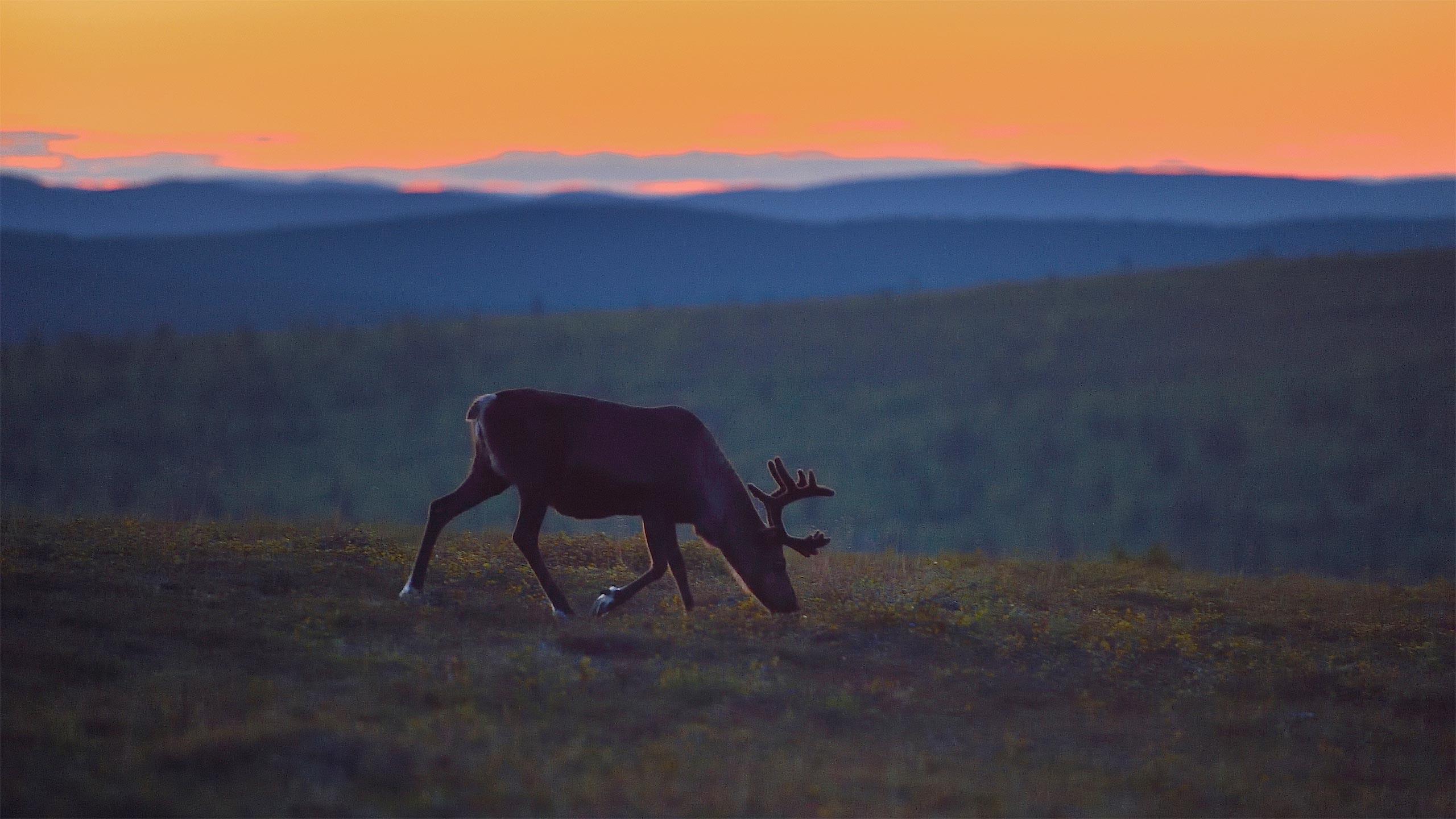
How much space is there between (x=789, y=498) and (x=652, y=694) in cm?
352

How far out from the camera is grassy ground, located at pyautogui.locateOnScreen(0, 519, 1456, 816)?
23.7 ft

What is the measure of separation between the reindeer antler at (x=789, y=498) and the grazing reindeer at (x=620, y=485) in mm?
19

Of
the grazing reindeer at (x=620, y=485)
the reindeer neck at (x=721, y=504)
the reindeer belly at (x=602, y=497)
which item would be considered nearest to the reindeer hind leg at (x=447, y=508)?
the grazing reindeer at (x=620, y=485)

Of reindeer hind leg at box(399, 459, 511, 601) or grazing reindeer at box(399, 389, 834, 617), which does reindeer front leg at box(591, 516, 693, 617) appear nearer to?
grazing reindeer at box(399, 389, 834, 617)

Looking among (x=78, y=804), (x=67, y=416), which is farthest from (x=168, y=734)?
(x=67, y=416)

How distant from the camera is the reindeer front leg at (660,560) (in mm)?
11398

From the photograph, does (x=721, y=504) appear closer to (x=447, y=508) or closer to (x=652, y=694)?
(x=447, y=508)

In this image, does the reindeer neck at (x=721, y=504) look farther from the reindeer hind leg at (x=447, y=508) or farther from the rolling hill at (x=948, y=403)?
the rolling hill at (x=948, y=403)

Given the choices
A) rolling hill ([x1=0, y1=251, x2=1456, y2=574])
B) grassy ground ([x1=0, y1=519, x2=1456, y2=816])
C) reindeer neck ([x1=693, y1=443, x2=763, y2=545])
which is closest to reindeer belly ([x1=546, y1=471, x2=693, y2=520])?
reindeer neck ([x1=693, y1=443, x2=763, y2=545])

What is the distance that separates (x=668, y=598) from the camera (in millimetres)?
12320

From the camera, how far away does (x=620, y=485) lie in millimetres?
11453

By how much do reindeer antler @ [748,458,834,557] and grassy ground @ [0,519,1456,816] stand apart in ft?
2.04

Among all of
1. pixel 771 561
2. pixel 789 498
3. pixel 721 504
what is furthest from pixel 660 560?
pixel 789 498

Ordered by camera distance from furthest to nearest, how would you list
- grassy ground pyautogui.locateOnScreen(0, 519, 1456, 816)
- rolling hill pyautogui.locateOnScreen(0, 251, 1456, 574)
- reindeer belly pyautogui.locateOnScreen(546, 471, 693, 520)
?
rolling hill pyautogui.locateOnScreen(0, 251, 1456, 574)
reindeer belly pyautogui.locateOnScreen(546, 471, 693, 520)
grassy ground pyautogui.locateOnScreen(0, 519, 1456, 816)
